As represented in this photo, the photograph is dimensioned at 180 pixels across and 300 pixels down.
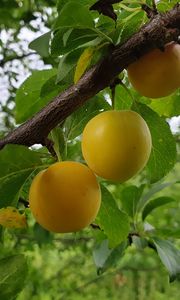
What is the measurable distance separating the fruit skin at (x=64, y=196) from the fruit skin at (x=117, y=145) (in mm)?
31

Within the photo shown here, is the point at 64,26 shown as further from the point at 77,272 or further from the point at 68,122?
the point at 77,272

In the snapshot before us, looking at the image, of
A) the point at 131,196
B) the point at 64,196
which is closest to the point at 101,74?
the point at 64,196

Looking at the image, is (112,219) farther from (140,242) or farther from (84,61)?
(140,242)

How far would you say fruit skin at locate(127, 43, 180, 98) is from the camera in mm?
742

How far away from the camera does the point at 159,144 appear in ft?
3.11

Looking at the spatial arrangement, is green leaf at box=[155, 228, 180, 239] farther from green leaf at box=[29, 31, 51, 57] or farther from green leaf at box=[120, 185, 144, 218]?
green leaf at box=[29, 31, 51, 57]

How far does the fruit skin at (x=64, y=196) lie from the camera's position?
749mm

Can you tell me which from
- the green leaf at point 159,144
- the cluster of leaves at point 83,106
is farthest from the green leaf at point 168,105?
the green leaf at point 159,144

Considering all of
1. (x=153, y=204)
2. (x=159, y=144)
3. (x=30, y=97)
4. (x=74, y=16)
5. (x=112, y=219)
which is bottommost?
(x=153, y=204)

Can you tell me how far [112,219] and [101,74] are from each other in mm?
382

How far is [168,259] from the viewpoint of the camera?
1.32 metres

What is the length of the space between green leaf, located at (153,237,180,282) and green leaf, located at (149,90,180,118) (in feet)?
1.46

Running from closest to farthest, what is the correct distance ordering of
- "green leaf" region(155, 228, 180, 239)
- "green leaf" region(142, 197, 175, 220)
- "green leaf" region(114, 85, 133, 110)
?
"green leaf" region(114, 85, 133, 110)
"green leaf" region(155, 228, 180, 239)
"green leaf" region(142, 197, 175, 220)

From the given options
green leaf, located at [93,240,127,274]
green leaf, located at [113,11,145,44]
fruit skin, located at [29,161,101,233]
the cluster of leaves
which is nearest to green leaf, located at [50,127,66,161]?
the cluster of leaves
